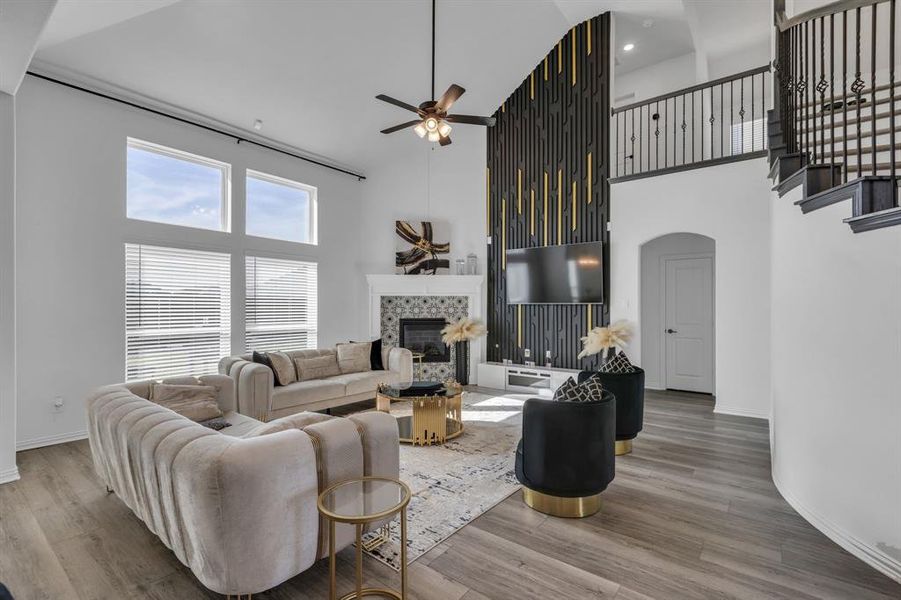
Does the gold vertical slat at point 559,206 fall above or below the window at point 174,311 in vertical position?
above

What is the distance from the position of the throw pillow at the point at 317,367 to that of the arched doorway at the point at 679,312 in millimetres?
4572

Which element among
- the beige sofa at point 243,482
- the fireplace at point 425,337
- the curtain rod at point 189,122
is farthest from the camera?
the fireplace at point 425,337

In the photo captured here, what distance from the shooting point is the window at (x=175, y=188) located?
497 centimetres

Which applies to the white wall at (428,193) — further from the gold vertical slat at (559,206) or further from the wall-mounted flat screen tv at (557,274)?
the gold vertical slat at (559,206)

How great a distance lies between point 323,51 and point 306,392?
3.94m

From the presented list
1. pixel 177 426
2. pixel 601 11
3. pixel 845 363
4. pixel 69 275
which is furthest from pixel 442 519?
pixel 601 11

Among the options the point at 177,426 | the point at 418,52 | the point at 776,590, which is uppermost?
the point at 418,52

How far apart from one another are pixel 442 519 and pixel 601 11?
6.72 meters

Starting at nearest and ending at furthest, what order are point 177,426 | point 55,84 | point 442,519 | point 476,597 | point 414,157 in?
point 476,597 < point 177,426 < point 442,519 < point 55,84 < point 414,157

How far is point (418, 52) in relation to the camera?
5352 mm

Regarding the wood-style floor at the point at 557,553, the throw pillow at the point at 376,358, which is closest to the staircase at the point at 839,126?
the wood-style floor at the point at 557,553

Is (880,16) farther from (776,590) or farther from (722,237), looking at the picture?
(776,590)

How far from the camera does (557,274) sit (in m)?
6.34

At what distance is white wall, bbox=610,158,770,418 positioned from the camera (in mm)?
5023
